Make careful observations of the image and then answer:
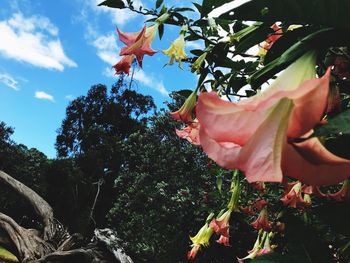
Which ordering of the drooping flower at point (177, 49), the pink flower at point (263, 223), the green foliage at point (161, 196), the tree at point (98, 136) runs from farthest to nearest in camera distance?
the tree at point (98, 136) → the green foliage at point (161, 196) → the pink flower at point (263, 223) → the drooping flower at point (177, 49)

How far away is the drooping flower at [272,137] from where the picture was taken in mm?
236

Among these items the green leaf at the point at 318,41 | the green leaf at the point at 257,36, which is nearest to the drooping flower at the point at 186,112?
the green leaf at the point at 257,36

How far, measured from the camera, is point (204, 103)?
268 mm

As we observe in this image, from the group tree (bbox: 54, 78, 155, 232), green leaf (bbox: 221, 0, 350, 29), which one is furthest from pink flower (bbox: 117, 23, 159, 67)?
tree (bbox: 54, 78, 155, 232)

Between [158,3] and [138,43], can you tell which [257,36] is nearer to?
[138,43]

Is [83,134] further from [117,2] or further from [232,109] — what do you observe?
[232,109]

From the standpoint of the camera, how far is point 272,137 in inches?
10.1

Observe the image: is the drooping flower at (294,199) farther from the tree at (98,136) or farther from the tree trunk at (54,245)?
the tree at (98,136)

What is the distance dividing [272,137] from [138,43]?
59 cm

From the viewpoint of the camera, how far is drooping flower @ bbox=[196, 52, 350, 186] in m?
0.24

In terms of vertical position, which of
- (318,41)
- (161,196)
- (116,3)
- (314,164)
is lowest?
(314,164)

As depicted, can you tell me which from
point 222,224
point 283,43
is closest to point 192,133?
point 283,43

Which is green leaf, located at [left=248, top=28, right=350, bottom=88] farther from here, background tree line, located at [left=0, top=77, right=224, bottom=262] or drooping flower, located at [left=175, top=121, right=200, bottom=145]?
background tree line, located at [left=0, top=77, right=224, bottom=262]

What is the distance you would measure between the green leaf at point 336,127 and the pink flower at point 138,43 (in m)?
0.57
